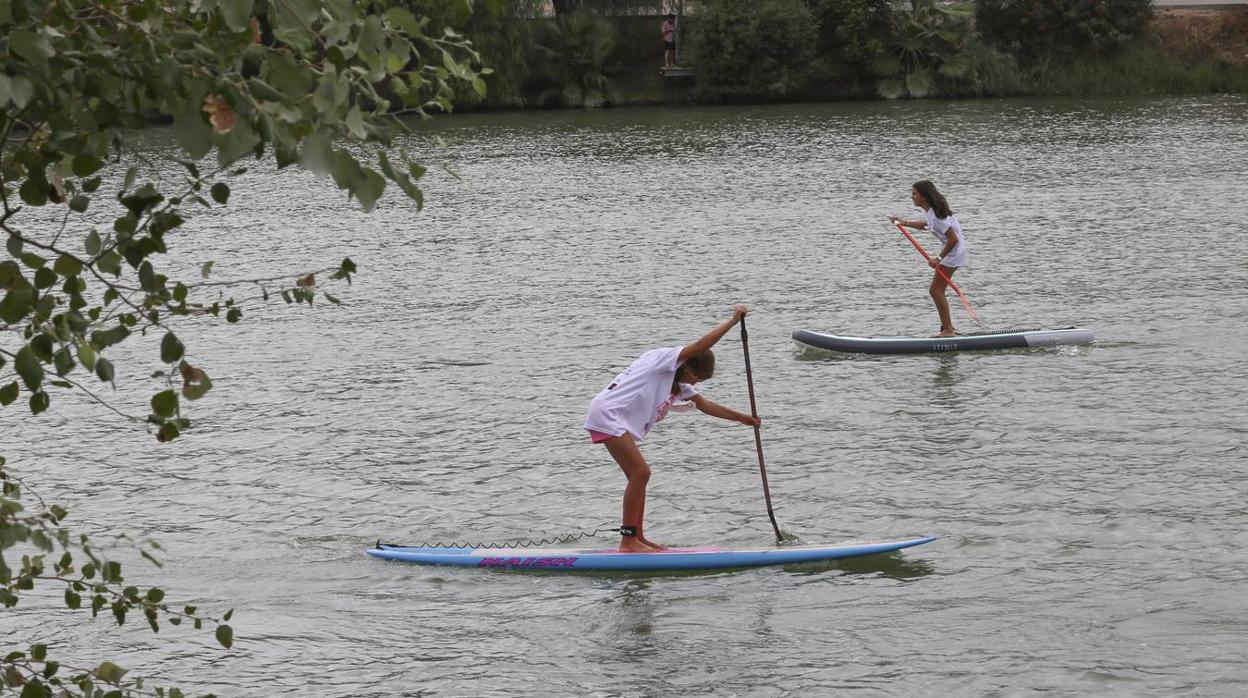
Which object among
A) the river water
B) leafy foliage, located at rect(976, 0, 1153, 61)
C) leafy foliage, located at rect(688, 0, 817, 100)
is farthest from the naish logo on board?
leafy foliage, located at rect(976, 0, 1153, 61)

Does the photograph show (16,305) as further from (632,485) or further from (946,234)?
(946,234)

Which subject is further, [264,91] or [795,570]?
[795,570]

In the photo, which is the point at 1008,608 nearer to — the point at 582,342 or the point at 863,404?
the point at 863,404

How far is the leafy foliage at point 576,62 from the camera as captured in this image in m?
58.1

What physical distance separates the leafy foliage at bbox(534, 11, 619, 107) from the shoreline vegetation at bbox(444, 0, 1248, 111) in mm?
50

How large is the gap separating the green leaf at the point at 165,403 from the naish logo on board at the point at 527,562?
740cm

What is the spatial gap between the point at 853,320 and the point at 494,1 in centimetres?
1761

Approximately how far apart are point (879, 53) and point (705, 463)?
44787 mm

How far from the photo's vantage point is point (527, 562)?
1222 cm

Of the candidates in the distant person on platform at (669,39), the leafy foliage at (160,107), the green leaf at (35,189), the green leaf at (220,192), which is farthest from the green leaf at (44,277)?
the distant person on platform at (669,39)

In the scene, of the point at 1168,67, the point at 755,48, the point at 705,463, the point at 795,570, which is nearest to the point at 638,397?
the point at 795,570

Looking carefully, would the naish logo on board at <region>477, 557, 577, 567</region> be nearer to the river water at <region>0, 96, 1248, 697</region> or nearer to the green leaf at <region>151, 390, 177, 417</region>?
the river water at <region>0, 96, 1248, 697</region>

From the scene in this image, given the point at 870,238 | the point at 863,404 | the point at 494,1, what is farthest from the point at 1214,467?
the point at 870,238

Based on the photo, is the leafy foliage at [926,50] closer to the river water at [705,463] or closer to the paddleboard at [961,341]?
the river water at [705,463]
